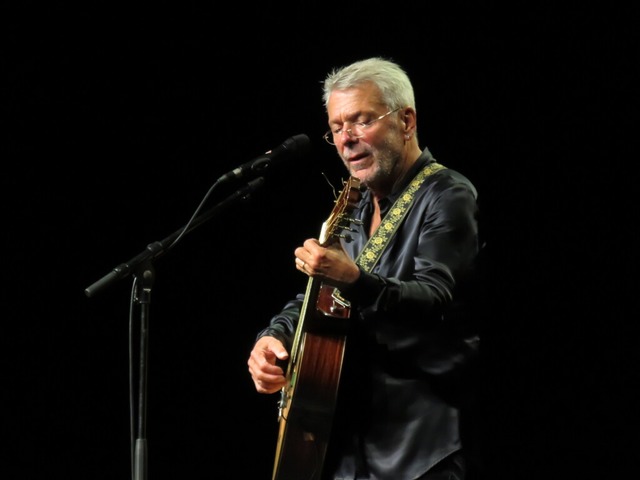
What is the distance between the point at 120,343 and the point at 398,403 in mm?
2152

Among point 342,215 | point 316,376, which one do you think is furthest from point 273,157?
point 316,376

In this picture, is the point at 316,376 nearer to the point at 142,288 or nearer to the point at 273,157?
the point at 142,288

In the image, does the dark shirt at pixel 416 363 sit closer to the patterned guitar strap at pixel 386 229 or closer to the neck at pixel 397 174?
the patterned guitar strap at pixel 386 229

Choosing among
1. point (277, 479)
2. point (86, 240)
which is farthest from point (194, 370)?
point (277, 479)

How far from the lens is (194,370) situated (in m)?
4.02

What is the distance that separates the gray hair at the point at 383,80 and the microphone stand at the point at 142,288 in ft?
2.12

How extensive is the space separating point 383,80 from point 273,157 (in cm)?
58

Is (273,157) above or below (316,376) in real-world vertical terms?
above

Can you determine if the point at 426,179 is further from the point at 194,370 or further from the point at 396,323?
the point at 194,370

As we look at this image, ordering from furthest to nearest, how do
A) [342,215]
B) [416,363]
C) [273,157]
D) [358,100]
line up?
[358,100] < [273,157] < [416,363] < [342,215]

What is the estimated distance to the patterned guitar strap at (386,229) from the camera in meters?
2.51

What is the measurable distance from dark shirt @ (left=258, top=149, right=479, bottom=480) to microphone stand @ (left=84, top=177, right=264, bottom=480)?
1.87 ft

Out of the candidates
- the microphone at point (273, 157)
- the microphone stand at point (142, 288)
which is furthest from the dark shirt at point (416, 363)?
the microphone stand at point (142, 288)

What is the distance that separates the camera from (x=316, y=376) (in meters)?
2.24
